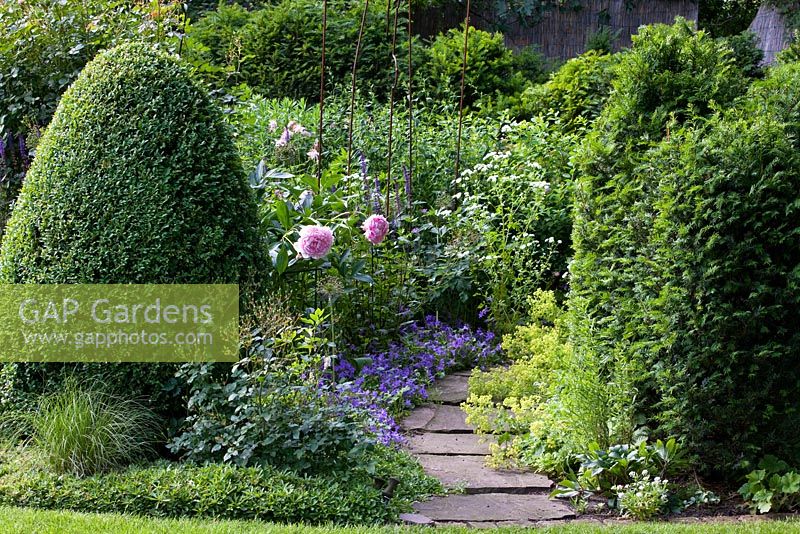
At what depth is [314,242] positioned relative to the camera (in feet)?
15.5

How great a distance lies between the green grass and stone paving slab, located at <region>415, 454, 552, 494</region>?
0.64 meters

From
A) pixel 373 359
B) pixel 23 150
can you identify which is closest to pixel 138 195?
pixel 373 359

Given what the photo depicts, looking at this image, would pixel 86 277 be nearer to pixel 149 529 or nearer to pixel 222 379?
pixel 222 379

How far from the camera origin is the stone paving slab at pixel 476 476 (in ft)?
14.2

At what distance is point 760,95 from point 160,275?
3182 millimetres

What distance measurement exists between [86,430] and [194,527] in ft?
3.20

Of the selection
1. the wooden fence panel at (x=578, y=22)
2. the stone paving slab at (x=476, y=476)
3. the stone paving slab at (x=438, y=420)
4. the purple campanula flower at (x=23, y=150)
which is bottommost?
the stone paving slab at (x=476, y=476)

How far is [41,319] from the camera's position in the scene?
14.5 ft

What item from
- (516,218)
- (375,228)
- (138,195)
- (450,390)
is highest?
(516,218)

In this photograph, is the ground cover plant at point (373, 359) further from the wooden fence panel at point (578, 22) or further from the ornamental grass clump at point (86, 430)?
the wooden fence panel at point (578, 22)

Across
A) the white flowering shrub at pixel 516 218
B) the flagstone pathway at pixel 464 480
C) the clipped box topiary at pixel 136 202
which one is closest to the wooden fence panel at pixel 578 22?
the white flowering shrub at pixel 516 218

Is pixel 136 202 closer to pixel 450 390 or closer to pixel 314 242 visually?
pixel 314 242

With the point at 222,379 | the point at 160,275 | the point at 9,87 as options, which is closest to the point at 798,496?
the point at 222,379

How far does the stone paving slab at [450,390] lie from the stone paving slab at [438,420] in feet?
0.22
